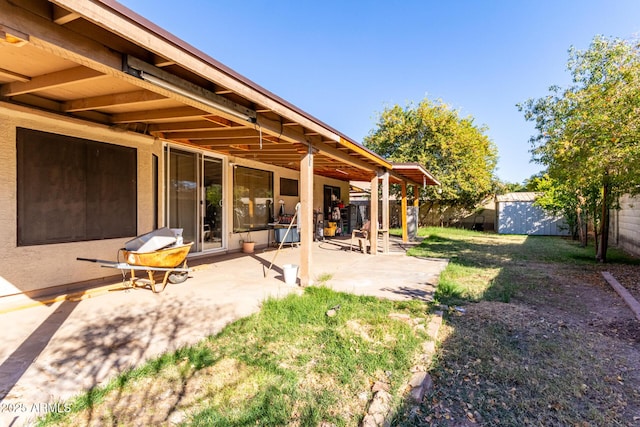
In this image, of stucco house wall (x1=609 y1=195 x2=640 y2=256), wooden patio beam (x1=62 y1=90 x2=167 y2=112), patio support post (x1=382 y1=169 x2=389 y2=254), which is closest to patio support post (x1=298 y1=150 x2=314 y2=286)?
wooden patio beam (x1=62 y1=90 x2=167 y2=112)

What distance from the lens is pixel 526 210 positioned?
17672 millimetres

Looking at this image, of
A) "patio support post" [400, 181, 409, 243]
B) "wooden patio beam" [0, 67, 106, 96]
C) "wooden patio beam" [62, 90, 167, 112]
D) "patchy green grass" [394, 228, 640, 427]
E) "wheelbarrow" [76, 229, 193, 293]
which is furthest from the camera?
"patio support post" [400, 181, 409, 243]

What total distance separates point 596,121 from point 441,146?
12.9 m

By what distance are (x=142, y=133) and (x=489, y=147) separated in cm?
2203

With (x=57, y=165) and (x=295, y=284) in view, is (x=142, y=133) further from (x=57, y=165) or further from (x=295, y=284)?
(x=295, y=284)

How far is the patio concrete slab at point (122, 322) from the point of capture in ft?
7.43

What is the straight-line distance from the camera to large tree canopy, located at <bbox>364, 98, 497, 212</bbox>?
18.5 meters

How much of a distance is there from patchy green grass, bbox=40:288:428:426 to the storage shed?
56.3 ft

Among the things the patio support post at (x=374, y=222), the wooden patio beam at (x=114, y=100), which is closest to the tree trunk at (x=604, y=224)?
the patio support post at (x=374, y=222)

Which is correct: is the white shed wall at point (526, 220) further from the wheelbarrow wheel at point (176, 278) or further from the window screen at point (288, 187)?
the wheelbarrow wheel at point (176, 278)

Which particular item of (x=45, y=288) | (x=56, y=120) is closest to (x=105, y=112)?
(x=56, y=120)

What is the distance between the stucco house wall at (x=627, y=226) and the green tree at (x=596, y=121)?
2.06 m

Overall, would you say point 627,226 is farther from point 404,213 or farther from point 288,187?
point 288,187

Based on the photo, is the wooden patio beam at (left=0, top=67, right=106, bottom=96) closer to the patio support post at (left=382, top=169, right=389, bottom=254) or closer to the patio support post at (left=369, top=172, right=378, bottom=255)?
the patio support post at (left=369, top=172, right=378, bottom=255)
